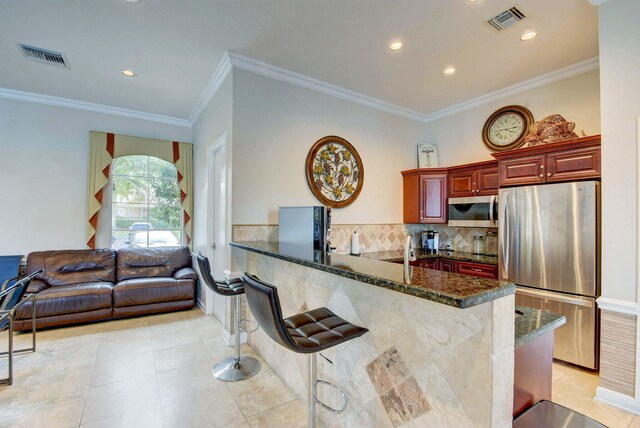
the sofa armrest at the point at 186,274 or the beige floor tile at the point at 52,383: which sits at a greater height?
the sofa armrest at the point at 186,274

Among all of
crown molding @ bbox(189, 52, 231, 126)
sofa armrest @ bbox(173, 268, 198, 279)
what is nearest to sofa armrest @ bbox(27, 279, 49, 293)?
sofa armrest @ bbox(173, 268, 198, 279)

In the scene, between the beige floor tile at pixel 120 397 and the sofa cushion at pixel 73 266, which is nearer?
the beige floor tile at pixel 120 397

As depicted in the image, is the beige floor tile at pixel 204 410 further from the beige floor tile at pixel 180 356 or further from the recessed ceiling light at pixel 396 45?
the recessed ceiling light at pixel 396 45

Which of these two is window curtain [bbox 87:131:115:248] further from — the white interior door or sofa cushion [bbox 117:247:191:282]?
the white interior door

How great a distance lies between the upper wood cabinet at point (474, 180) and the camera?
11.7 ft

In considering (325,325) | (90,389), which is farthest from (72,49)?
(325,325)

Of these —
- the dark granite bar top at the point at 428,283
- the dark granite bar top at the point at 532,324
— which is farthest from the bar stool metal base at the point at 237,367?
the dark granite bar top at the point at 532,324

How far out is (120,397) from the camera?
2.20m

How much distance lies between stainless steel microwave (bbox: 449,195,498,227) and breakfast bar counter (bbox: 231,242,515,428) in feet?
8.34

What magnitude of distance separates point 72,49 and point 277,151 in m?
2.21

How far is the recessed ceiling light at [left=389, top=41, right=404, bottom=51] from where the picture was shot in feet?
8.82

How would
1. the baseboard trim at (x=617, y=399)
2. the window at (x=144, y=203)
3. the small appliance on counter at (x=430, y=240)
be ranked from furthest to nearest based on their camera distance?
1. the window at (x=144, y=203)
2. the small appliance on counter at (x=430, y=240)
3. the baseboard trim at (x=617, y=399)

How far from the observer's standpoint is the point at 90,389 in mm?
2303

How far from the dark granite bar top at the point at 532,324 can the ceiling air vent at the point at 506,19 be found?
7.45 feet
